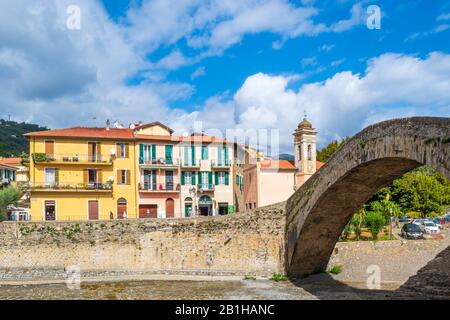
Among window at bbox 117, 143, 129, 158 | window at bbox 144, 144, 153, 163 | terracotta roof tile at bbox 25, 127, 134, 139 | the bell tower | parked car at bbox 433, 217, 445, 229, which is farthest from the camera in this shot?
window at bbox 144, 144, 153, 163

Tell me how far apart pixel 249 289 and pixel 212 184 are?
1839cm

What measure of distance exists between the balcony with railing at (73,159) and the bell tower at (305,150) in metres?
15.9

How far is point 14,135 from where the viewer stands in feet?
445

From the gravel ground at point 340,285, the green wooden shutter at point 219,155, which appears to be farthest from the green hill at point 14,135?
the gravel ground at point 340,285

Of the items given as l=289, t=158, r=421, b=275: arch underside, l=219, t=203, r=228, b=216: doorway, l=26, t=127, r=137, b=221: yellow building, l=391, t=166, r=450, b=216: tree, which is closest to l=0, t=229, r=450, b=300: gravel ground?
l=289, t=158, r=421, b=275: arch underside

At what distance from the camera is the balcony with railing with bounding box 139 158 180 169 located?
39.1 meters

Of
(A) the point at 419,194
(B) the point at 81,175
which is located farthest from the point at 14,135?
(A) the point at 419,194

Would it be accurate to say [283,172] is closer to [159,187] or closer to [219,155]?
[219,155]

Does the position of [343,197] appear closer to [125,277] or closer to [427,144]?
[427,144]

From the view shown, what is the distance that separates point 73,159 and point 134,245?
11.9 meters

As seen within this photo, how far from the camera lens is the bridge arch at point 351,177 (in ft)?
44.8

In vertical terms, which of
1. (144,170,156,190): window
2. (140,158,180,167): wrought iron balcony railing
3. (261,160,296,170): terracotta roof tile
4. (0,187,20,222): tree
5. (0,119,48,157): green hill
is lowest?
(0,187,20,222): tree

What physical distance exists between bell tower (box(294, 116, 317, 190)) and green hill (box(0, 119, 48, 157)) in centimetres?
6912

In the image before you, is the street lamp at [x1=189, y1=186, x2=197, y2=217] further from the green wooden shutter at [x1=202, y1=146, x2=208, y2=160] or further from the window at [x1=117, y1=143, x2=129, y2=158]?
the window at [x1=117, y1=143, x2=129, y2=158]
